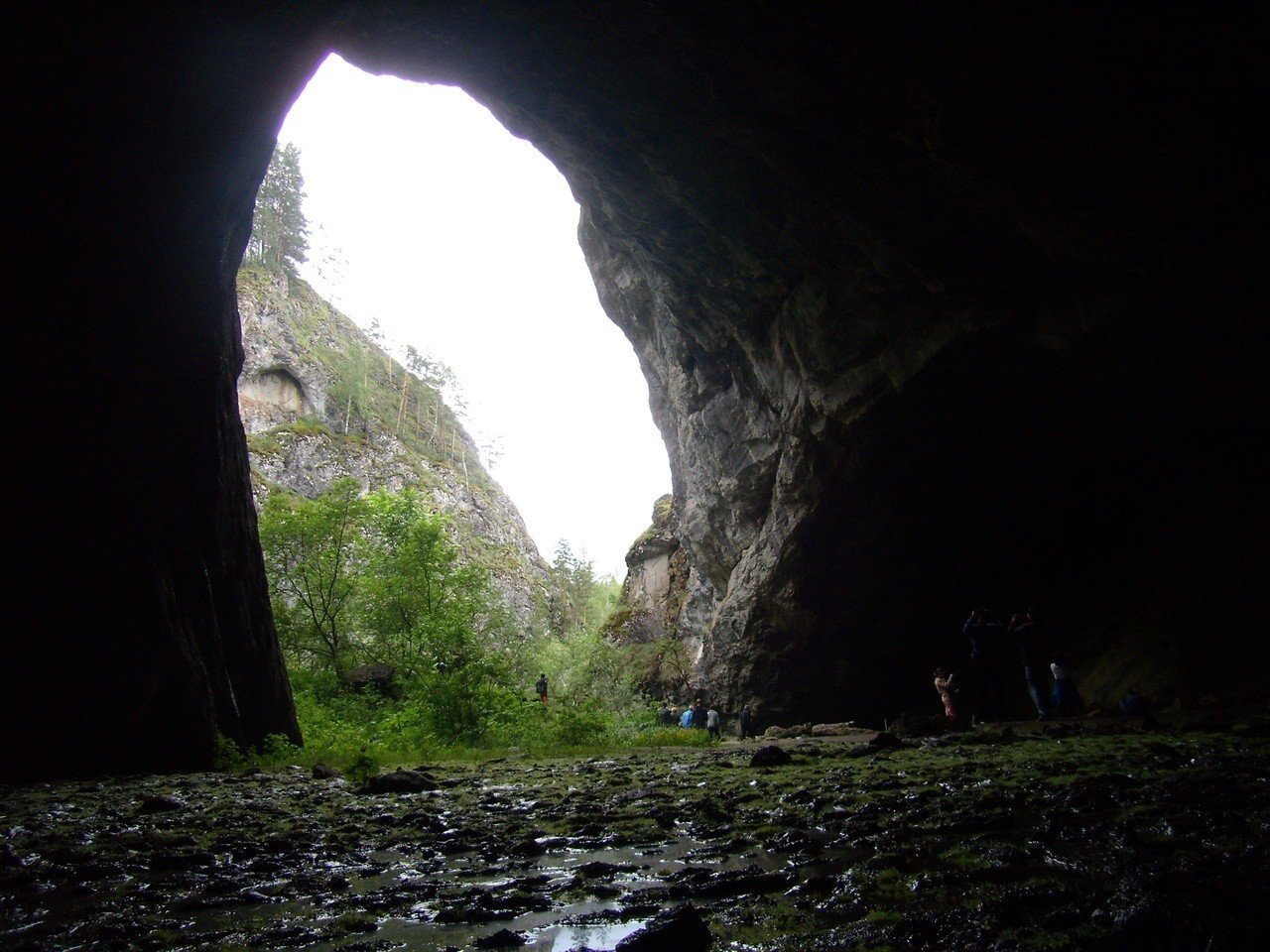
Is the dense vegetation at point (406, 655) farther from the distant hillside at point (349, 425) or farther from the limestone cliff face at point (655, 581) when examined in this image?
the distant hillside at point (349, 425)

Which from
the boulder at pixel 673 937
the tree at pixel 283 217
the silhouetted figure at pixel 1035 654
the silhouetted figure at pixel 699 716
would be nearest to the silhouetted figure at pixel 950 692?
the silhouetted figure at pixel 1035 654

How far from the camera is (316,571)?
22.7m

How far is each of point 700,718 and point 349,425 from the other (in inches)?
1871

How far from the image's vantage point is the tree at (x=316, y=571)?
22.1m

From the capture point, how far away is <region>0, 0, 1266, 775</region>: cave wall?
7184 mm

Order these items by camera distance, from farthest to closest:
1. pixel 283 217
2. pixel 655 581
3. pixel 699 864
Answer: pixel 283 217 < pixel 655 581 < pixel 699 864

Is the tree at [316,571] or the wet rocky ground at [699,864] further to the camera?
the tree at [316,571]

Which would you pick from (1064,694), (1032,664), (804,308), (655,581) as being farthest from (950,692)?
(655,581)

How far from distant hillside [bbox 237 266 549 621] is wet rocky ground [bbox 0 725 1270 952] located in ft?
152

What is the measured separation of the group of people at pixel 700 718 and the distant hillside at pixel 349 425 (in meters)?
31.8

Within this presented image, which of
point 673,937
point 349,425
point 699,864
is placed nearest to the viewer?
point 673,937

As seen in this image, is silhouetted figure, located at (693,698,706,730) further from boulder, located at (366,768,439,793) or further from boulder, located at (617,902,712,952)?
boulder, located at (617,902,712,952)

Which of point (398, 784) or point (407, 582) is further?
point (407, 582)

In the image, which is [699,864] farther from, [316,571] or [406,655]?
[316,571]
